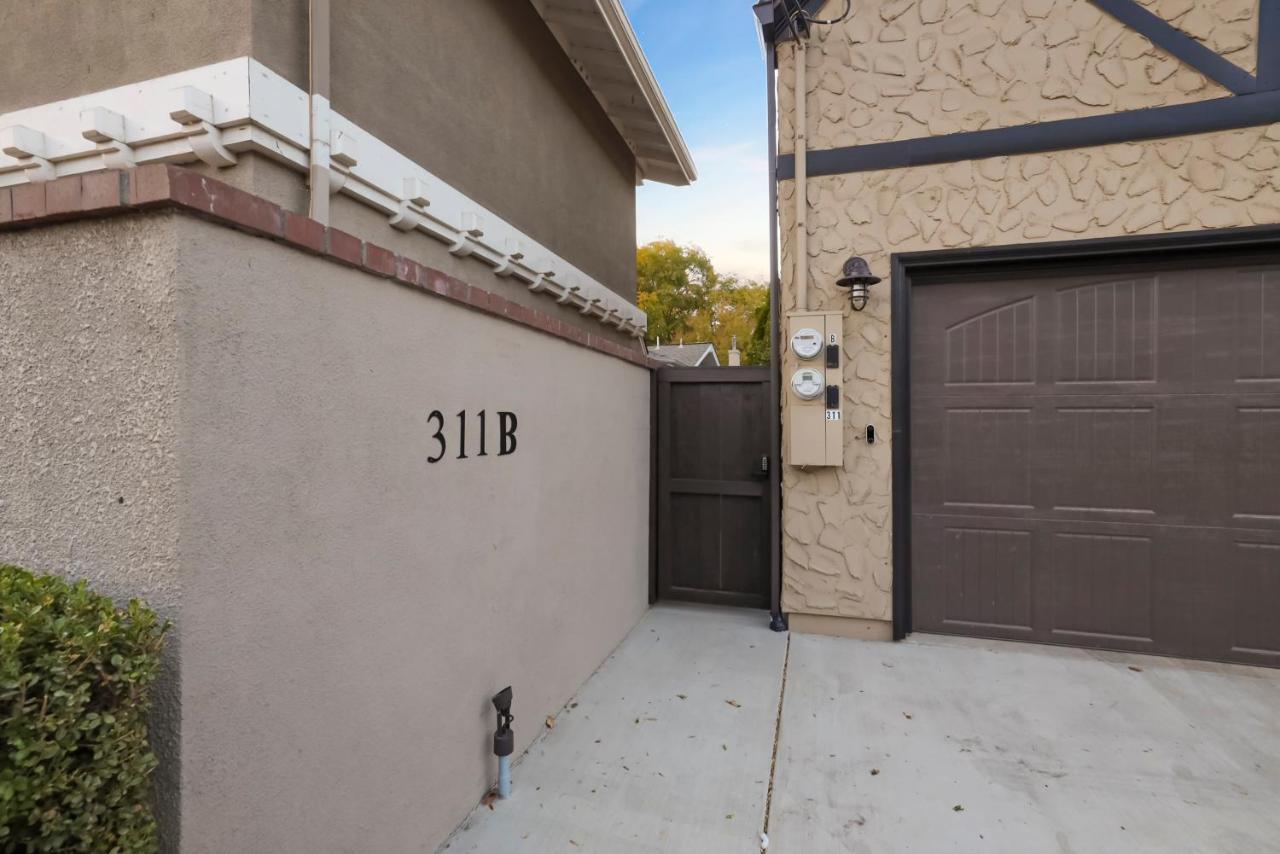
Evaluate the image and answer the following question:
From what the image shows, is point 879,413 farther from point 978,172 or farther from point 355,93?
point 355,93

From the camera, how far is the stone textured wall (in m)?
3.68

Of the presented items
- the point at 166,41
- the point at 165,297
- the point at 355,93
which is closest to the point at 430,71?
the point at 355,93

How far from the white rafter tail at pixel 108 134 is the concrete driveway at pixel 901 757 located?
101 inches

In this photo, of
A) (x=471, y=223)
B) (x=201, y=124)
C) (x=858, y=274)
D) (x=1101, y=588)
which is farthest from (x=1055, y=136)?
(x=201, y=124)

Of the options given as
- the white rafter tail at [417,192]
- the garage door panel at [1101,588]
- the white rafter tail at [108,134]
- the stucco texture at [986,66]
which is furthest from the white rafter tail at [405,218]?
the garage door panel at [1101,588]

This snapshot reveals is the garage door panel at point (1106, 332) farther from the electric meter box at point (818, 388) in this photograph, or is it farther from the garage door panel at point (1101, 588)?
the electric meter box at point (818, 388)

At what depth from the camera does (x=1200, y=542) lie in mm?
3766

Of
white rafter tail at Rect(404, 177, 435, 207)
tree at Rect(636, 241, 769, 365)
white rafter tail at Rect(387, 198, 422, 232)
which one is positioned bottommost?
white rafter tail at Rect(387, 198, 422, 232)

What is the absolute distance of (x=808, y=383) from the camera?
4145mm

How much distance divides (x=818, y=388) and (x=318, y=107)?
3.17 meters

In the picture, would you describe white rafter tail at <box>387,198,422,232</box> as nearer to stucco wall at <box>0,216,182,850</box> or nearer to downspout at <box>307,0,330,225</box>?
downspout at <box>307,0,330,225</box>

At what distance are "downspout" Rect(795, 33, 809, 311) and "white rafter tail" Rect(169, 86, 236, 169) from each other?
3350 millimetres

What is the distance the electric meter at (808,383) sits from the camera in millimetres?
4133

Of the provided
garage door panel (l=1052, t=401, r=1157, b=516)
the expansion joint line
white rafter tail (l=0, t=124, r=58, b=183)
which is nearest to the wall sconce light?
garage door panel (l=1052, t=401, r=1157, b=516)
